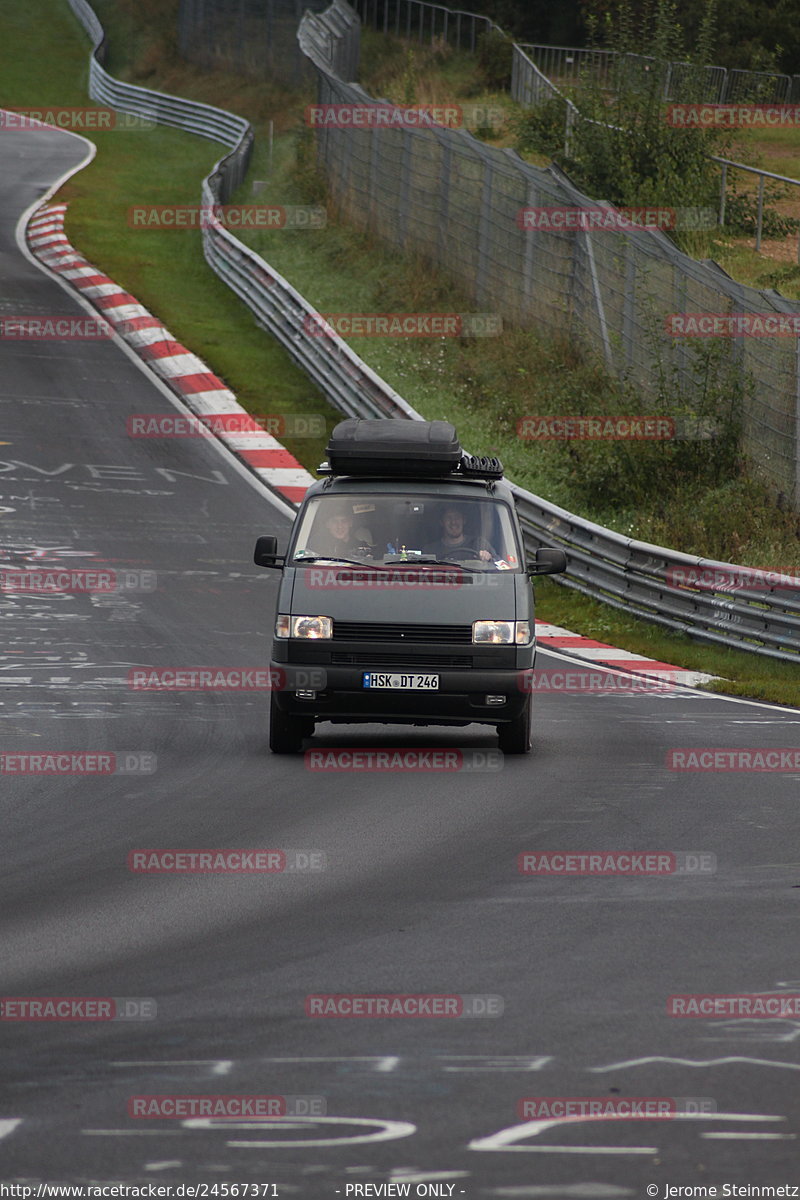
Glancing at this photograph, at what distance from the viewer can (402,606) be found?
12539mm

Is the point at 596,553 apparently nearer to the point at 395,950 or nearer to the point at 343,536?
the point at 343,536

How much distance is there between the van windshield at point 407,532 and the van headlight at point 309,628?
0.68m

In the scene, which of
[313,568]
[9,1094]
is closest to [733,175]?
[313,568]

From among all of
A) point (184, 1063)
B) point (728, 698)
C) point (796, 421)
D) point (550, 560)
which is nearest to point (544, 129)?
point (796, 421)

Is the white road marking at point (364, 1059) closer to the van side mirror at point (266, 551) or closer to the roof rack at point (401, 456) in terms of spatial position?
the van side mirror at point (266, 551)

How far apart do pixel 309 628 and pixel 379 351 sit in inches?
849

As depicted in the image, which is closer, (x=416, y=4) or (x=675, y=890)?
(x=675, y=890)

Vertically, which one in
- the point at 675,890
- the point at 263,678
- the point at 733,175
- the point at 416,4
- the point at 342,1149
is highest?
the point at 416,4

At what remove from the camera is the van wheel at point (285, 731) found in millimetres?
12602

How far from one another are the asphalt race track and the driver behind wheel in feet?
5.08

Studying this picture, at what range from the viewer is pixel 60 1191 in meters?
4.95

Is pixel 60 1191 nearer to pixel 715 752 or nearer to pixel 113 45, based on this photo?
pixel 715 752

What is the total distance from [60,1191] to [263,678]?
37.4 ft

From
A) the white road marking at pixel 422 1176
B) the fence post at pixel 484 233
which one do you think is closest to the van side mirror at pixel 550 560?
the white road marking at pixel 422 1176
